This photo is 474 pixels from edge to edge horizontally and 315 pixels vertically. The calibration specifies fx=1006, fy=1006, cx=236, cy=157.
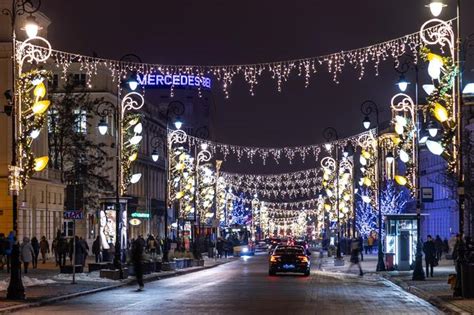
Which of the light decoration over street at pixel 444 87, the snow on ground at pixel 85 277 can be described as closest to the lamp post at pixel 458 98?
the light decoration over street at pixel 444 87

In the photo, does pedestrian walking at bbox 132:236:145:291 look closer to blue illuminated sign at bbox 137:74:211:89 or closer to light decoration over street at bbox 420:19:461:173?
light decoration over street at bbox 420:19:461:173

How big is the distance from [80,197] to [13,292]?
7386 mm

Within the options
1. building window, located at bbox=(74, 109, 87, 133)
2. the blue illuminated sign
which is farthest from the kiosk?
the blue illuminated sign

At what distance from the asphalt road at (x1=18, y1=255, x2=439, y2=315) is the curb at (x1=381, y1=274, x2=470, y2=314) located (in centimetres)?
33

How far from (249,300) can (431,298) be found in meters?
5.42

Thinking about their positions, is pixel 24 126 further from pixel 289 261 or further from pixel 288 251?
pixel 289 261

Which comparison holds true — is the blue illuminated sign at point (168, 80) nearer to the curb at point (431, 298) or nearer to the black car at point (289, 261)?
the black car at point (289, 261)

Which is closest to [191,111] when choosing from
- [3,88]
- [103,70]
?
[103,70]

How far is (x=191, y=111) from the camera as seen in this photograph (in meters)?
174

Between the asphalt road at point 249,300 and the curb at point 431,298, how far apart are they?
33cm

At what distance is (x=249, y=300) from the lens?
28.2m

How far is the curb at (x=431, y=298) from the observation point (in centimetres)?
2464

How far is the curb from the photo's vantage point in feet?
80.9

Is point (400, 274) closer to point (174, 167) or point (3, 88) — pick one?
point (3, 88)
